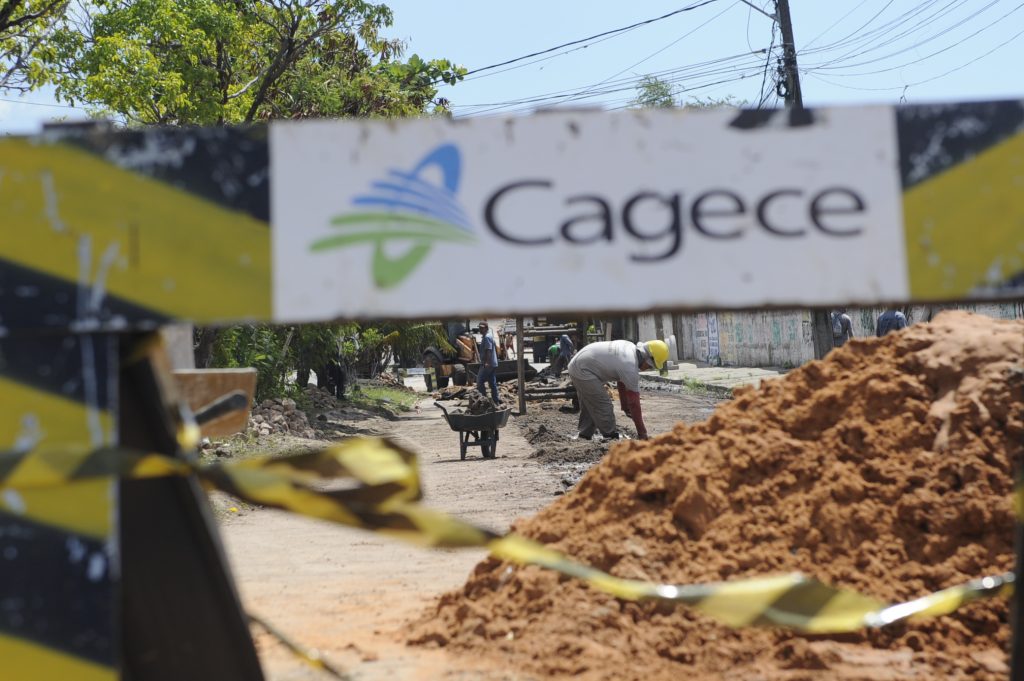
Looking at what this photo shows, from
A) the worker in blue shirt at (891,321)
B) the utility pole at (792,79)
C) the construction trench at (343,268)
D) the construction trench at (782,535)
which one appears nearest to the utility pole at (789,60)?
the utility pole at (792,79)

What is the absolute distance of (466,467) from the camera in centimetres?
1478

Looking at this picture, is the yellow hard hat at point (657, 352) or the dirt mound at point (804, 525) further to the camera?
the yellow hard hat at point (657, 352)

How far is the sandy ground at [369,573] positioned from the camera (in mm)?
5145

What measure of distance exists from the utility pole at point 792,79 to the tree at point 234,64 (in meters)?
6.59

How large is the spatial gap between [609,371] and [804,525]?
9990mm

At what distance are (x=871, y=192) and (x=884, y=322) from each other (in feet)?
50.1

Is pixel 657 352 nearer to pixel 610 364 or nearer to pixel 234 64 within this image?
pixel 610 364

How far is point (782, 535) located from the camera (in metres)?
5.07

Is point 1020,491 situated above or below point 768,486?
above

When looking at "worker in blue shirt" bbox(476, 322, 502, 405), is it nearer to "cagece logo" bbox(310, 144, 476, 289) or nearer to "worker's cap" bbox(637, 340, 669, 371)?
"worker's cap" bbox(637, 340, 669, 371)

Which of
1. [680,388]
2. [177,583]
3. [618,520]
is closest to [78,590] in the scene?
[177,583]

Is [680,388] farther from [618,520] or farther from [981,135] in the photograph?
[981,135]

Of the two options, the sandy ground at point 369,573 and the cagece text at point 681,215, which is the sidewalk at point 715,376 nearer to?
the sandy ground at point 369,573

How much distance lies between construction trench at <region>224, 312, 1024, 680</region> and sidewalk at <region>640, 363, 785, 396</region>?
65.1 ft
